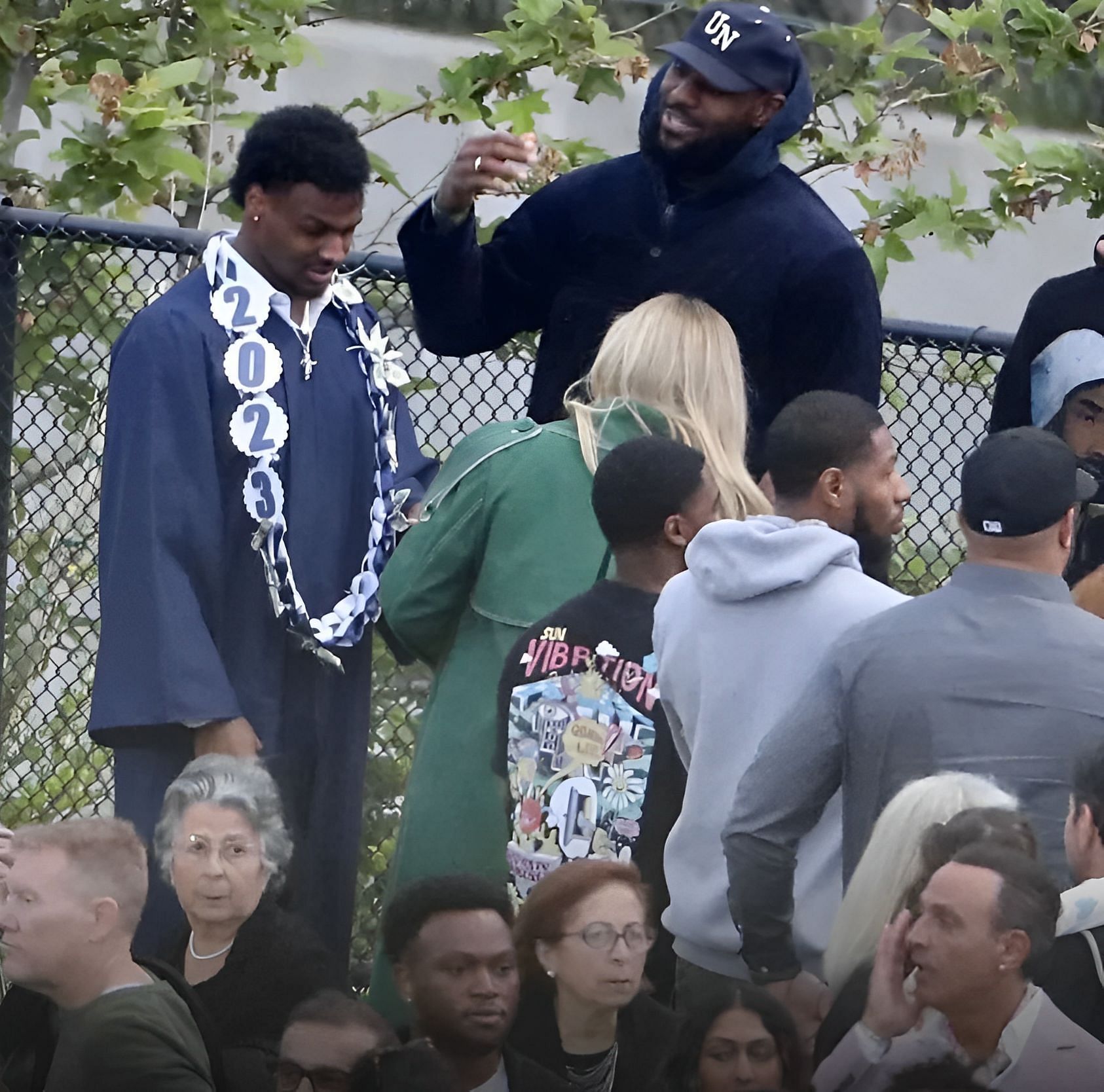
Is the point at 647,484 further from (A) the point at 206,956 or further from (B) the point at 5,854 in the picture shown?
(B) the point at 5,854

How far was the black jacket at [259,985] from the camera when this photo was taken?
11.2ft

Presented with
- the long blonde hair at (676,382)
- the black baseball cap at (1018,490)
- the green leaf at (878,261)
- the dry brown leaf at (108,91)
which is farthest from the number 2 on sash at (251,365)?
the green leaf at (878,261)

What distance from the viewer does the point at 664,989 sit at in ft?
10.6

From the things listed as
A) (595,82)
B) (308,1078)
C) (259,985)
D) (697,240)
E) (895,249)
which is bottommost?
(308,1078)

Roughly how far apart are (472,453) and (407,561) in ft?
0.67

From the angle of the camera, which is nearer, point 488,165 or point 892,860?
point 892,860

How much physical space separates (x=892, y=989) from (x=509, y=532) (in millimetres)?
936

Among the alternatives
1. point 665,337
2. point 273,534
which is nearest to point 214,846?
point 273,534

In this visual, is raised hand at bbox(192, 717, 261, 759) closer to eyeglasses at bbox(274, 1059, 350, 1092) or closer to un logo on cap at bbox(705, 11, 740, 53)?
eyeglasses at bbox(274, 1059, 350, 1092)

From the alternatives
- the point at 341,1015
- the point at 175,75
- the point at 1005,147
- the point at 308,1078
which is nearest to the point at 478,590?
the point at 341,1015

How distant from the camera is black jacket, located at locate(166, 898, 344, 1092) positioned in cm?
340

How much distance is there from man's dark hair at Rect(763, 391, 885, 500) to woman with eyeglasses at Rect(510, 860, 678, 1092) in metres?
0.65

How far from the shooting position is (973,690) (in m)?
2.90

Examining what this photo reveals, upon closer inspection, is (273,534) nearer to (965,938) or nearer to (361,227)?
(965,938)
